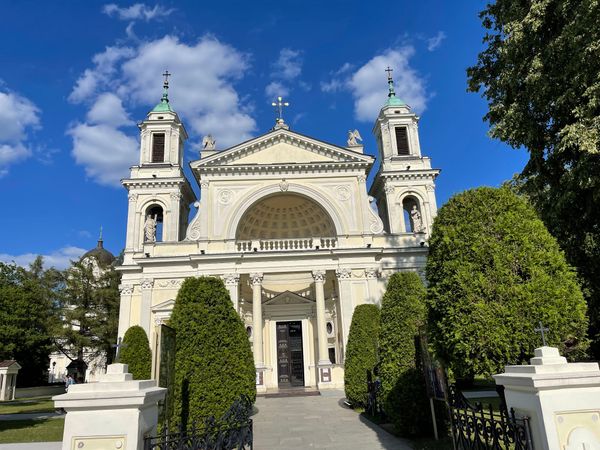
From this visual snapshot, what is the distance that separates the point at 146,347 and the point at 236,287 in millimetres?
7393

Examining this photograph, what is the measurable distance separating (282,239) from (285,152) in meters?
6.03

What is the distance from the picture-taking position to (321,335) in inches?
988

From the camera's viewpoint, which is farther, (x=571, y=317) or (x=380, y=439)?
(x=380, y=439)

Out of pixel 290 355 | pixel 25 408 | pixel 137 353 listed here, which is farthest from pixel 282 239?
pixel 25 408

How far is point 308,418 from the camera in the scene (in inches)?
566

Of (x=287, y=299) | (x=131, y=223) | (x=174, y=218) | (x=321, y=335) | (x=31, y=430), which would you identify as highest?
(x=174, y=218)

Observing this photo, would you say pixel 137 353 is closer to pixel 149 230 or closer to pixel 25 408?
pixel 25 408

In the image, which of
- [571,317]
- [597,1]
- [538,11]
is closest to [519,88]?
[538,11]

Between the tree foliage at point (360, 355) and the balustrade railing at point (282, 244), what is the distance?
10.0 meters

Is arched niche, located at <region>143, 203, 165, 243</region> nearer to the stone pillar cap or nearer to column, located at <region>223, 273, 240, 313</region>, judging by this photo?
column, located at <region>223, 273, 240, 313</region>

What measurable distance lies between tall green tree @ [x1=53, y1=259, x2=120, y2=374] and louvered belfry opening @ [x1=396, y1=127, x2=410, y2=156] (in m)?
27.5

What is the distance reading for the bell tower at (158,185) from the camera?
1209 inches

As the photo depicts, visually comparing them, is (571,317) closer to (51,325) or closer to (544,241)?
(544,241)

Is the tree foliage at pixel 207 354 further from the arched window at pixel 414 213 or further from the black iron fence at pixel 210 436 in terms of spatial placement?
the arched window at pixel 414 213
